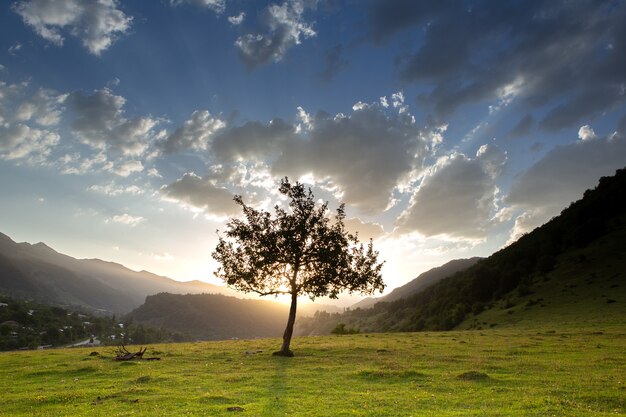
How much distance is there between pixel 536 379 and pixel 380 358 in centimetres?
1581

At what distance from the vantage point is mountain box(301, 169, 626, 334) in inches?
3137

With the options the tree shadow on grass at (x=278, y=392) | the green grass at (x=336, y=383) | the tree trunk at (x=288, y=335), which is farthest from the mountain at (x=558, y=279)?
the tree shadow on grass at (x=278, y=392)

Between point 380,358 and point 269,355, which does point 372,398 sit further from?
point 269,355

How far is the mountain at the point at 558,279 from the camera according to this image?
79.7m

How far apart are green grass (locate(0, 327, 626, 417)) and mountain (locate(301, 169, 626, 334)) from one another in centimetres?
4137

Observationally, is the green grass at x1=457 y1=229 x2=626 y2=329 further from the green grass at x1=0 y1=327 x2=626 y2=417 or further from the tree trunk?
the tree trunk

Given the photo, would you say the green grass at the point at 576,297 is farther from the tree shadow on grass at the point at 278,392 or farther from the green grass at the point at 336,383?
the tree shadow on grass at the point at 278,392

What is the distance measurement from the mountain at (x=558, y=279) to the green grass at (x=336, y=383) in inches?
1629

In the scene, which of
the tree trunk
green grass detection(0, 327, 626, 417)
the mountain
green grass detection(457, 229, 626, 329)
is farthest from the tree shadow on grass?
the mountain

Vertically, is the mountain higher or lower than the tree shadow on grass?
higher

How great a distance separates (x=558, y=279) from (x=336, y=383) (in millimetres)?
100796

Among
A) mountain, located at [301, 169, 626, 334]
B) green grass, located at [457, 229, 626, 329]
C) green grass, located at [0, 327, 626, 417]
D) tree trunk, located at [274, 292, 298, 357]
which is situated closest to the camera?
green grass, located at [0, 327, 626, 417]

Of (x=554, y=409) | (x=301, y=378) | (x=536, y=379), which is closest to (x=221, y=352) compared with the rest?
(x=301, y=378)

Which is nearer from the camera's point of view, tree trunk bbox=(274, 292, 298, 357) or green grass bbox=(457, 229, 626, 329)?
tree trunk bbox=(274, 292, 298, 357)
